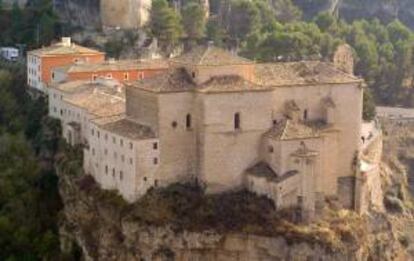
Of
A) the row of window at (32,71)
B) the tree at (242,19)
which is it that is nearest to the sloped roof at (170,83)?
the row of window at (32,71)

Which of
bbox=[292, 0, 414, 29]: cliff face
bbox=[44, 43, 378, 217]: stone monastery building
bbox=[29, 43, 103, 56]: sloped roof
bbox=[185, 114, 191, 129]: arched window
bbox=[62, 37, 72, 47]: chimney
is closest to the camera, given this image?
bbox=[44, 43, 378, 217]: stone monastery building

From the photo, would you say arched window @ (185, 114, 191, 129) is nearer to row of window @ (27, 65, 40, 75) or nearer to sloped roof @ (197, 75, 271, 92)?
sloped roof @ (197, 75, 271, 92)

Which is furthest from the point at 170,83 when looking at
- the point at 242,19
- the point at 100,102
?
the point at 242,19

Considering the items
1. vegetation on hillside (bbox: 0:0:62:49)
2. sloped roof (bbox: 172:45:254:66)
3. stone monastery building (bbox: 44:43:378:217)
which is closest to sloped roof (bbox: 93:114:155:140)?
stone monastery building (bbox: 44:43:378:217)

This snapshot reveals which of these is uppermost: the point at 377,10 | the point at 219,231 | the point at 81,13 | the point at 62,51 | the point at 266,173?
the point at 81,13

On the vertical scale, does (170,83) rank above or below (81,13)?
below

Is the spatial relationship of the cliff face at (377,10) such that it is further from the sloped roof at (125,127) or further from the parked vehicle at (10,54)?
the sloped roof at (125,127)

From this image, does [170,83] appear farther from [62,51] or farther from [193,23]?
[193,23]
